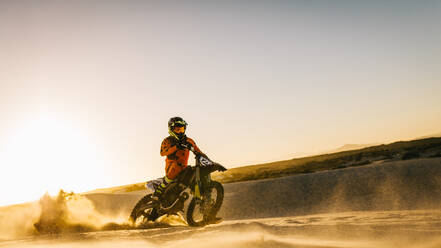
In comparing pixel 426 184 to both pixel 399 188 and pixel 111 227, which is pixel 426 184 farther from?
pixel 111 227

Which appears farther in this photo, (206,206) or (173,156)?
(173,156)

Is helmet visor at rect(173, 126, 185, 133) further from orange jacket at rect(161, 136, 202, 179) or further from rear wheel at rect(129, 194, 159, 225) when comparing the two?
rear wheel at rect(129, 194, 159, 225)

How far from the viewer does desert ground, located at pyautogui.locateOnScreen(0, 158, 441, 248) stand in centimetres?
503

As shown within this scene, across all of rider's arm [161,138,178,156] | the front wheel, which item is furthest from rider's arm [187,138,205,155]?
the front wheel

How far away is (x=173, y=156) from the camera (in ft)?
21.6

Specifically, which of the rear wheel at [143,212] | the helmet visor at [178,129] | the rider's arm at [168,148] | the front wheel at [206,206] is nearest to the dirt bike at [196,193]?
the front wheel at [206,206]

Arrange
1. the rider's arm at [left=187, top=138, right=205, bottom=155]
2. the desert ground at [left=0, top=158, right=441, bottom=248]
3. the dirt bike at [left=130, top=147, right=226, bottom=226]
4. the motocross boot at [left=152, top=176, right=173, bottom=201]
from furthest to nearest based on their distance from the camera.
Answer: the motocross boot at [left=152, top=176, right=173, bottom=201]
the rider's arm at [left=187, top=138, right=205, bottom=155]
the dirt bike at [left=130, top=147, right=226, bottom=226]
the desert ground at [left=0, top=158, right=441, bottom=248]

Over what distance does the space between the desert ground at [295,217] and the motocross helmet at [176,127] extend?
1.95 m

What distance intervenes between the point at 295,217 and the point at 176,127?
15.3ft

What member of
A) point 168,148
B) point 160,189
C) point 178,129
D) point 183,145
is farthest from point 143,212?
point 178,129

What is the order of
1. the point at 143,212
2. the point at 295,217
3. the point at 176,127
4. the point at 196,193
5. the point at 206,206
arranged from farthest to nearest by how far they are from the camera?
the point at 295,217
the point at 143,212
the point at 176,127
the point at 206,206
the point at 196,193

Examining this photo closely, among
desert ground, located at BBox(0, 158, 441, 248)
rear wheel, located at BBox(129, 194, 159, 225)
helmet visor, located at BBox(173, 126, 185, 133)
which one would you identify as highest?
helmet visor, located at BBox(173, 126, 185, 133)

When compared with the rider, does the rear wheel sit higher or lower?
lower

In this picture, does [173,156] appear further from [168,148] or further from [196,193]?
[196,193]
